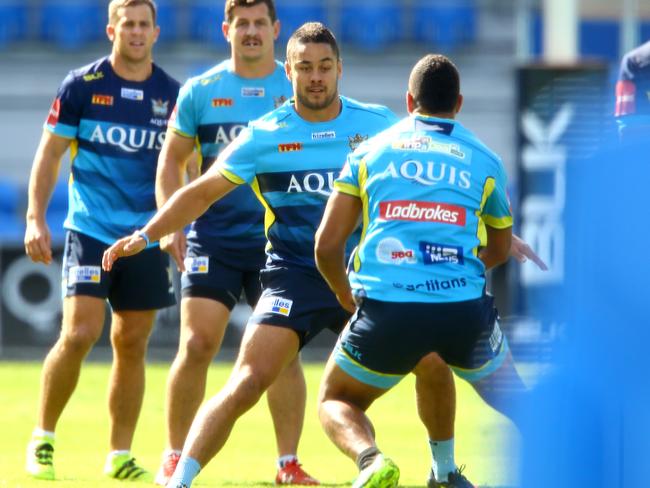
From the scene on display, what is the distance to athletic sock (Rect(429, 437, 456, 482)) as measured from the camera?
6133 millimetres

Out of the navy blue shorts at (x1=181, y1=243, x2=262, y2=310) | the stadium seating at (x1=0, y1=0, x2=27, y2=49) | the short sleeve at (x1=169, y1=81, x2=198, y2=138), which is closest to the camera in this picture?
the navy blue shorts at (x1=181, y1=243, x2=262, y2=310)

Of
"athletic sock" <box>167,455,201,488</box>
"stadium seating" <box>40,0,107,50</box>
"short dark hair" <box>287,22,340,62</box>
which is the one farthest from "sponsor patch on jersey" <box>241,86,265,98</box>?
"stadium seating" <box>40,0,107,50</box>

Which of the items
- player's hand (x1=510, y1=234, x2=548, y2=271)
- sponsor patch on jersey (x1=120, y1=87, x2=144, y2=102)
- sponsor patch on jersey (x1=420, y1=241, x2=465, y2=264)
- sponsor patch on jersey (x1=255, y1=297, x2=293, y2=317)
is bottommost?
sponsor patch on jersey (x1=255, y1=297, x2=293, y2=317)

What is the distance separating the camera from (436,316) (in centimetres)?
527

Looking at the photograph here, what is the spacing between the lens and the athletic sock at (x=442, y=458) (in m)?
6.13

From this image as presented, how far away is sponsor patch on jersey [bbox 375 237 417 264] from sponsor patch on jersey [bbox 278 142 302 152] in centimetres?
87

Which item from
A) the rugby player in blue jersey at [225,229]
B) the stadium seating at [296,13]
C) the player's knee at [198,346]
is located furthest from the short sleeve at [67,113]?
the stadium seating at [296,13]

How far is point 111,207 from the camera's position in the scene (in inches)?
299

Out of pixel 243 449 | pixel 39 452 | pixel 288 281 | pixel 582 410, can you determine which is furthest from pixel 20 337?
pixel 582 410

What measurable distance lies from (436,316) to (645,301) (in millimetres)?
2434

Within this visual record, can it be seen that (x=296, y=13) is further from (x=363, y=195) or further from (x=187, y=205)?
(x=363, y=195)

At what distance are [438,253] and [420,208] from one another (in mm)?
187

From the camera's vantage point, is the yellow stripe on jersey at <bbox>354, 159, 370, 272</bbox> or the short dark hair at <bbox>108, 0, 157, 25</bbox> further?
the short dark hair at <bbox>108, 0, 157, 25</bbox>

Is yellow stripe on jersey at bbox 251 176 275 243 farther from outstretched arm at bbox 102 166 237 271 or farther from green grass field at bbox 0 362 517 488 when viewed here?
green grass field at bbox 0 362 517 488
